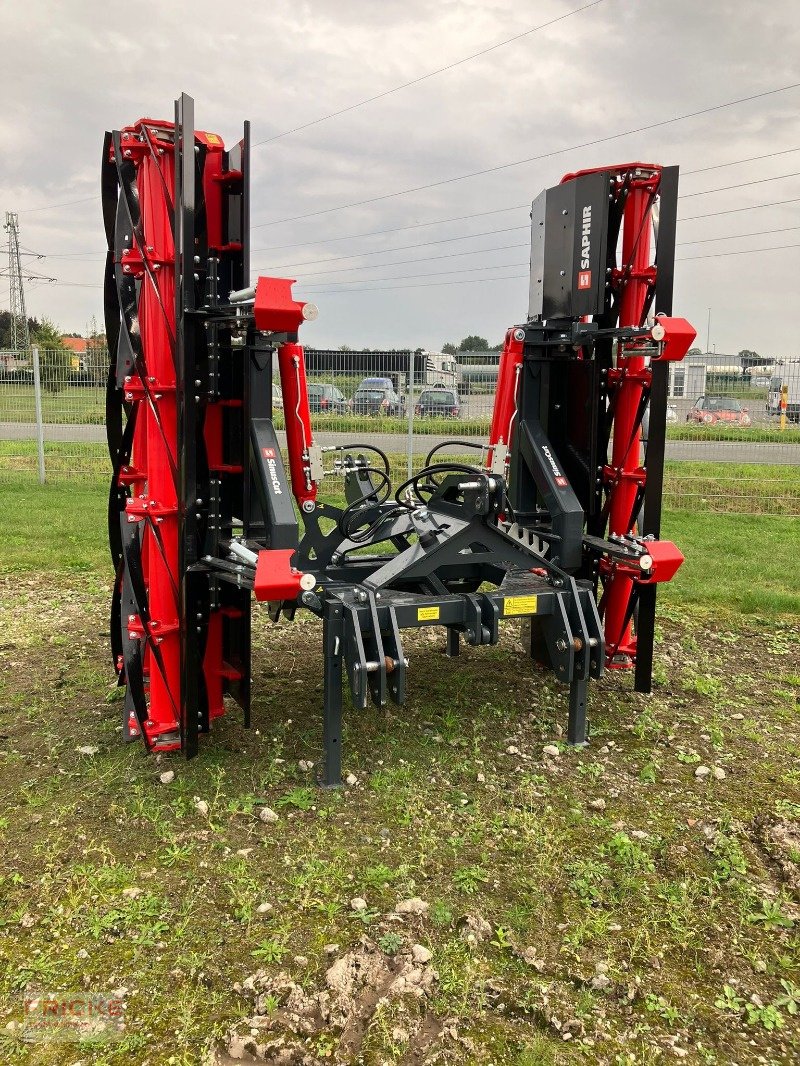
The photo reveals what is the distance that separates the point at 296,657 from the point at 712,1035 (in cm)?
378

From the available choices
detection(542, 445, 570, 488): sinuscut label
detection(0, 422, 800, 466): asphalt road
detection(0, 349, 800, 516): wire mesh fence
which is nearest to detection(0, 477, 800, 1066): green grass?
detection(542, 445, 570, 488): sinuscut label

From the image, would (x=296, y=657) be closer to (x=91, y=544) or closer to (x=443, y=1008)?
(x=443, y=1008)

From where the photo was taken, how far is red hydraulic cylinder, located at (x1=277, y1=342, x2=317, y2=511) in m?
4.58

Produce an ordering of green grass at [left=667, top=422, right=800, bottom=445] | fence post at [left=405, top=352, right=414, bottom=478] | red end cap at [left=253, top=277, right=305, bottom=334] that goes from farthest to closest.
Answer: green grass at [left=667, top=422, right=800, bottom=445]
fence post at [left=405, top=352, right=414, bottom=478]
red end cap at [left=253, top=277, right=305, bottom=334]

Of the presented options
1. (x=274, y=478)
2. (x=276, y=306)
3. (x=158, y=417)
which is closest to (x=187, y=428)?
(x=158, y=417)

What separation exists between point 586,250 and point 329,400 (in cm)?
734

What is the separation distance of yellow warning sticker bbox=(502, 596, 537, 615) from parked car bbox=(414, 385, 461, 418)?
758 centimetres

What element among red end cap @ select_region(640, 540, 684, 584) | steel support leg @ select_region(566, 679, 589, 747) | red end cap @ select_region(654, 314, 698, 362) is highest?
red end cap @ select_region(654, 314, 698, 362)

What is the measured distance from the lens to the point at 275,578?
371 centimetres

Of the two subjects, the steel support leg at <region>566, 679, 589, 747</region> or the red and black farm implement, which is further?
the steel support leg at <region>566, 679, 589, 747</region>

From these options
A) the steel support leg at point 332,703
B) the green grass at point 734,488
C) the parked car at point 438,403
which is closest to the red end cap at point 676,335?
the steel support leg at point 332,703

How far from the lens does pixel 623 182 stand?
4.99 m

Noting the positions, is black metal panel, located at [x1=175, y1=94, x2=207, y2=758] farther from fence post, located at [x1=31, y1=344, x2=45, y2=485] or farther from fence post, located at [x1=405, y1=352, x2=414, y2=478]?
fence post, located at [x1=31, y1=344, x2=45, y2=485]

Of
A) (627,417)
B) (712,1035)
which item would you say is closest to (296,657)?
(627,417)
